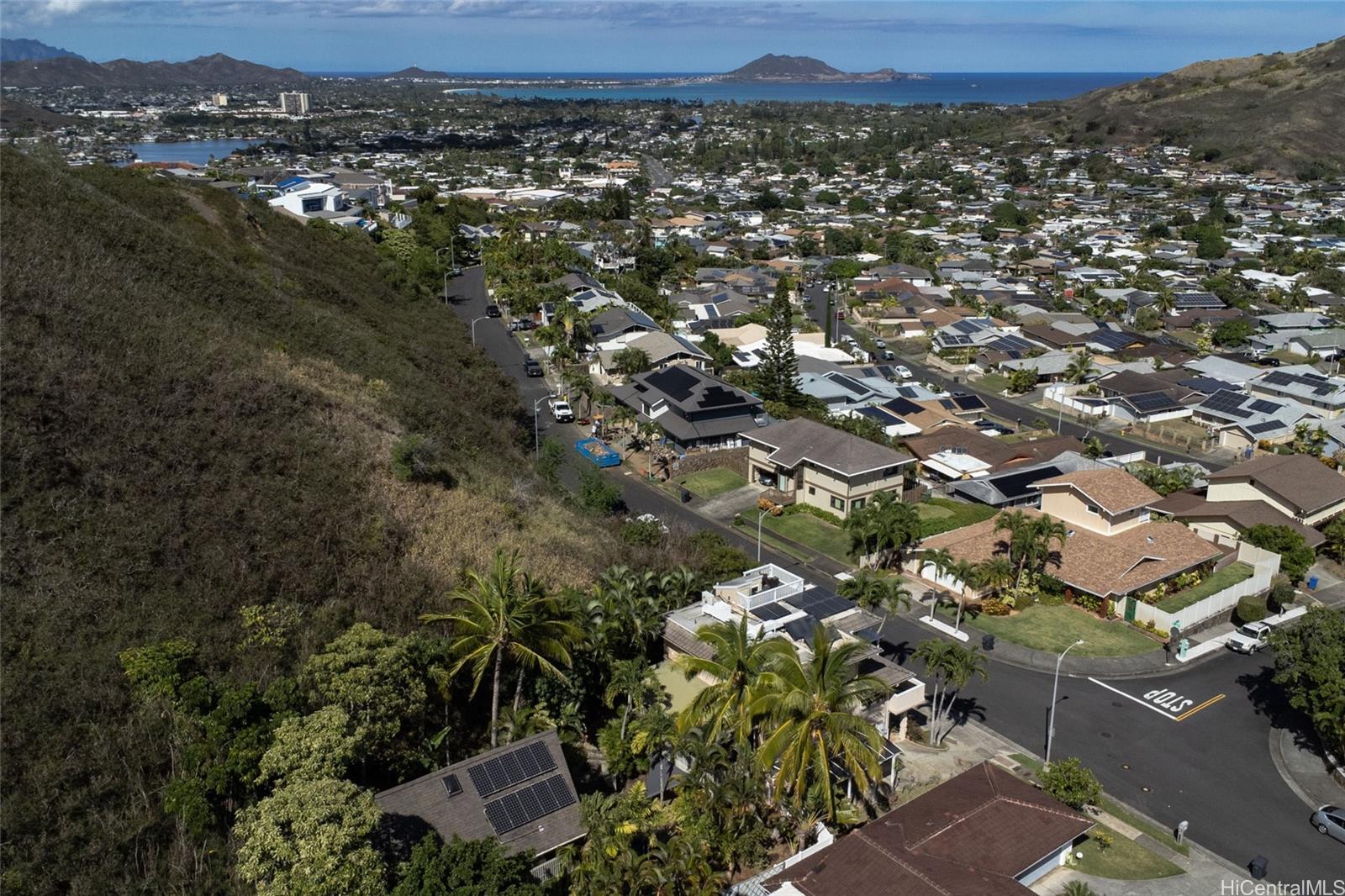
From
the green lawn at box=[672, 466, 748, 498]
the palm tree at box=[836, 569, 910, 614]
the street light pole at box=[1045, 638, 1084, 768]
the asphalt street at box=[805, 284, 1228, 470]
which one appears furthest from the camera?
the asphalt street at box=[805, 284, 1228, 470]

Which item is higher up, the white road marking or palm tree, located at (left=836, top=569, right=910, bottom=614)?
palm tree, located at (left=836, top=569, right=910, bottom=614)

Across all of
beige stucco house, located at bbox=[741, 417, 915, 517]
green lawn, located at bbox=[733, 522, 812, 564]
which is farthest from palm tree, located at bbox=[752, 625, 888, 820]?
beige stucco house, located at bbox=[741, 417, 915, 517]

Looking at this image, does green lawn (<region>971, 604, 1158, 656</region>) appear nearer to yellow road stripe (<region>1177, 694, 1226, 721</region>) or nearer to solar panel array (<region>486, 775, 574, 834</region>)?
yellow road stripe (<region>1177, 694, 1226, 721</region>)

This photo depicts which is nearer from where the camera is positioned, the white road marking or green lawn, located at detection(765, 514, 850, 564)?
the white road marking

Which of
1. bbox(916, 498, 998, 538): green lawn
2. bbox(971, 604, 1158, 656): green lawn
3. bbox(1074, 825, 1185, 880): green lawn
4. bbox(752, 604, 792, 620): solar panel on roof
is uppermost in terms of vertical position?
bbox(752, 604, 792, 620): solar panel on roof

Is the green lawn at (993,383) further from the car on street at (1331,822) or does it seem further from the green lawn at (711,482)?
the car on street at (1331,822)

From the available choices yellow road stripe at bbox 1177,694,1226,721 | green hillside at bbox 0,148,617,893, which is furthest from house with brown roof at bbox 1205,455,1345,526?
green hillside at bbox 0,148,617,893

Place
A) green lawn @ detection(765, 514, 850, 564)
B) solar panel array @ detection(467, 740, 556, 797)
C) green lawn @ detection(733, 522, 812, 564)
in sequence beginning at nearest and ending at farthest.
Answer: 1. solar panel array @ detection(467, 740, 556, 797)
2. green lawn @ detection(733, 522, 812, 564)
3. green lawn @ detection(765, 514, 850, 564)

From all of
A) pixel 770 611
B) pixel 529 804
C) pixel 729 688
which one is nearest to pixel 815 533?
pixel 770 611
